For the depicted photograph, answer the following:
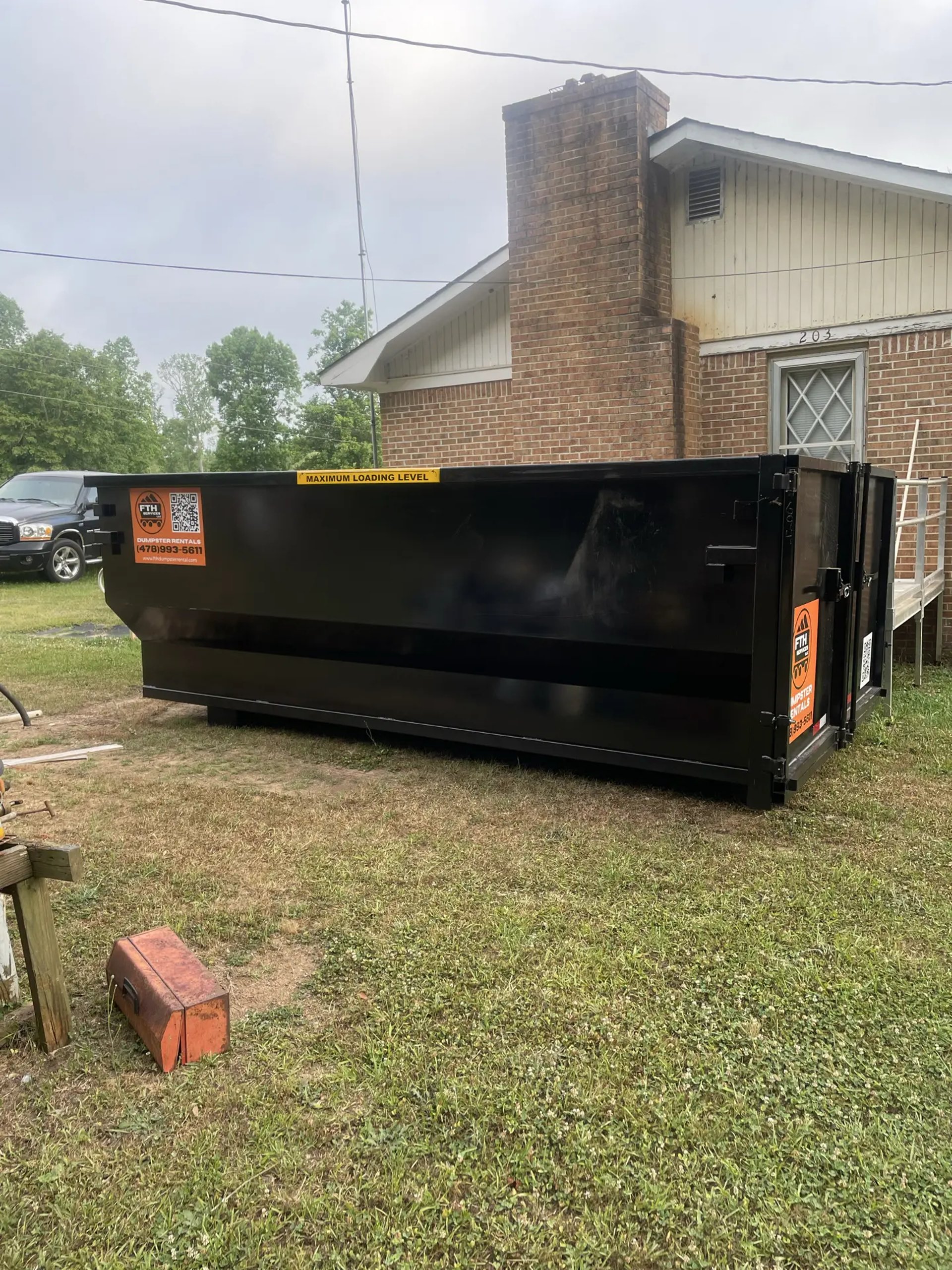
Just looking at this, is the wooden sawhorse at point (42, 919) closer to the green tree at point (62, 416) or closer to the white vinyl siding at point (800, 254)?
the white vinyl siding at point (800, 254)

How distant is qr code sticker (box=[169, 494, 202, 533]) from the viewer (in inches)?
237

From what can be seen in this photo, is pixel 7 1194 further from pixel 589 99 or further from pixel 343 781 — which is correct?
pixel 589 99

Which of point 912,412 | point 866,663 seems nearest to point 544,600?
point 866,663

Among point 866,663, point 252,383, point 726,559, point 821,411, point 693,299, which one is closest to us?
point 726,559

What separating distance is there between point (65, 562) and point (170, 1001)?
51.3 ft

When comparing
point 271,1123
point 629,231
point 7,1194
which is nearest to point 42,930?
point 7,1194

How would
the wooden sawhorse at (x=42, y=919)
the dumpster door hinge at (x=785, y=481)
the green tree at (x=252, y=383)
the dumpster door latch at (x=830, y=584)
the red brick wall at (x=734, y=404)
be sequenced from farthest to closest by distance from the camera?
1. the green tree at (x=252, y=383)
2. the red brick wall at (x=734, y=404)
3. the dumpster door latch at (x=830, y=584)
4. the dumpster door hinge at (x=785, y=481)
5. the wooden sawhorse at (x=42, y=919)

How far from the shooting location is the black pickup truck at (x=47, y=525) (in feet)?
51.7

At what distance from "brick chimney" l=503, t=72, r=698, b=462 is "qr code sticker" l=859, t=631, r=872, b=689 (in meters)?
3.86

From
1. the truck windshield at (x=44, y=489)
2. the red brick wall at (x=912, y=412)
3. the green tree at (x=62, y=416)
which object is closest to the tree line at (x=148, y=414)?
the green tree at (x=62, y=416)

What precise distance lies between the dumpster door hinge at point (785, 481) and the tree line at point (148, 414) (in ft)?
112

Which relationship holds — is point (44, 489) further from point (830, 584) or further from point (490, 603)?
point (830, 584)

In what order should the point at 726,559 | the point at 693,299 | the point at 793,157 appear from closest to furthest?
the point at 726,559 → the point at 793,157 → the point at 693,299

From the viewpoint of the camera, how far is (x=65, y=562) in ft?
54.3
